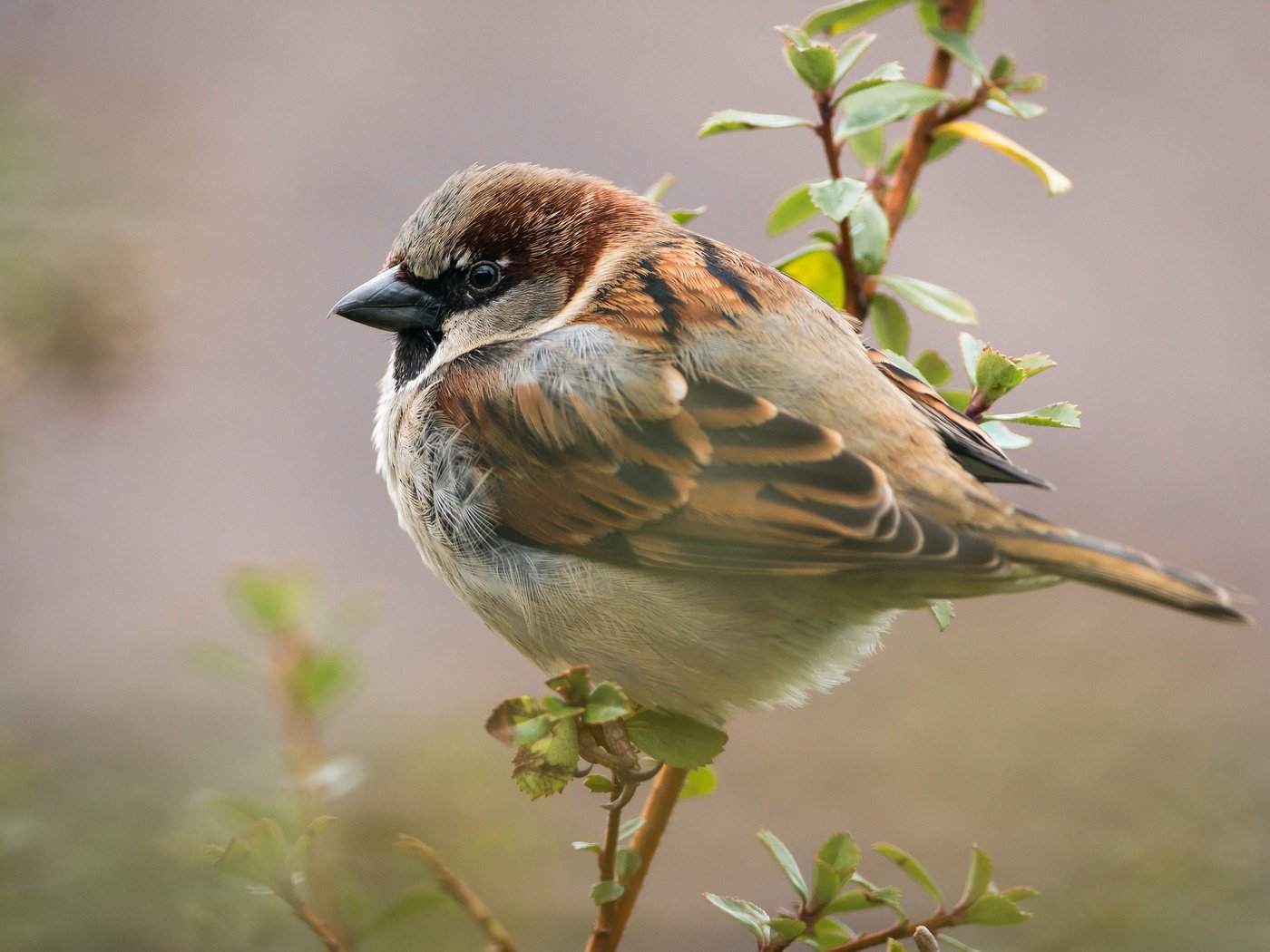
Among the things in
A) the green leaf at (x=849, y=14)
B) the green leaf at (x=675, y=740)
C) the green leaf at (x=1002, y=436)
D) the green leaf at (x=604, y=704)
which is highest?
the green leaf at (x=849, y=14)

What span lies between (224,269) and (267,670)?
1248mm

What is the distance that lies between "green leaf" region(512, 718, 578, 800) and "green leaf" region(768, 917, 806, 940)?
0.34m

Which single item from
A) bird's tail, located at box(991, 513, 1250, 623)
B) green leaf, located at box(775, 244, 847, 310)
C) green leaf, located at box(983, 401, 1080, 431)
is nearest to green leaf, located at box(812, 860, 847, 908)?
bird's tail, located at box(991, 513, 1250, 623)

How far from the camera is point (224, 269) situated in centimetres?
300

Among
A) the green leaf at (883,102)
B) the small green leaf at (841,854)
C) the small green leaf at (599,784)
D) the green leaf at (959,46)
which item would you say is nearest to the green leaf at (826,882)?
the small green leaf at (841,854)

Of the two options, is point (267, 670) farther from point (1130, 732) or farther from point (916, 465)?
point (1130, 732)

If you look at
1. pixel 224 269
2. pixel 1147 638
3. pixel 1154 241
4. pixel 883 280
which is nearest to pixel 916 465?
pixel 883 280

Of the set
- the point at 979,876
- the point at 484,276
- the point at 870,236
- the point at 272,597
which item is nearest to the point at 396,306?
the point at 484,276

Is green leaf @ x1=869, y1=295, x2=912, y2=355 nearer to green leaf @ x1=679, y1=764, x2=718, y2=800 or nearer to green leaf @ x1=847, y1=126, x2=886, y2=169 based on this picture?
green leaf @ x1=847, y1=126, x2=886, y2=169

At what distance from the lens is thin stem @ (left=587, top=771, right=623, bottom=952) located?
176cm

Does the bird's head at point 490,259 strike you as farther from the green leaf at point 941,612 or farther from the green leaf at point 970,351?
the green leaf at point 941,612

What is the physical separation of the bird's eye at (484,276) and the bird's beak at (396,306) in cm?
9

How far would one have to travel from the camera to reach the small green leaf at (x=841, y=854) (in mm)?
1772

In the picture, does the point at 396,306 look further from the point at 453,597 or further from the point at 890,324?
the point at 453,597
